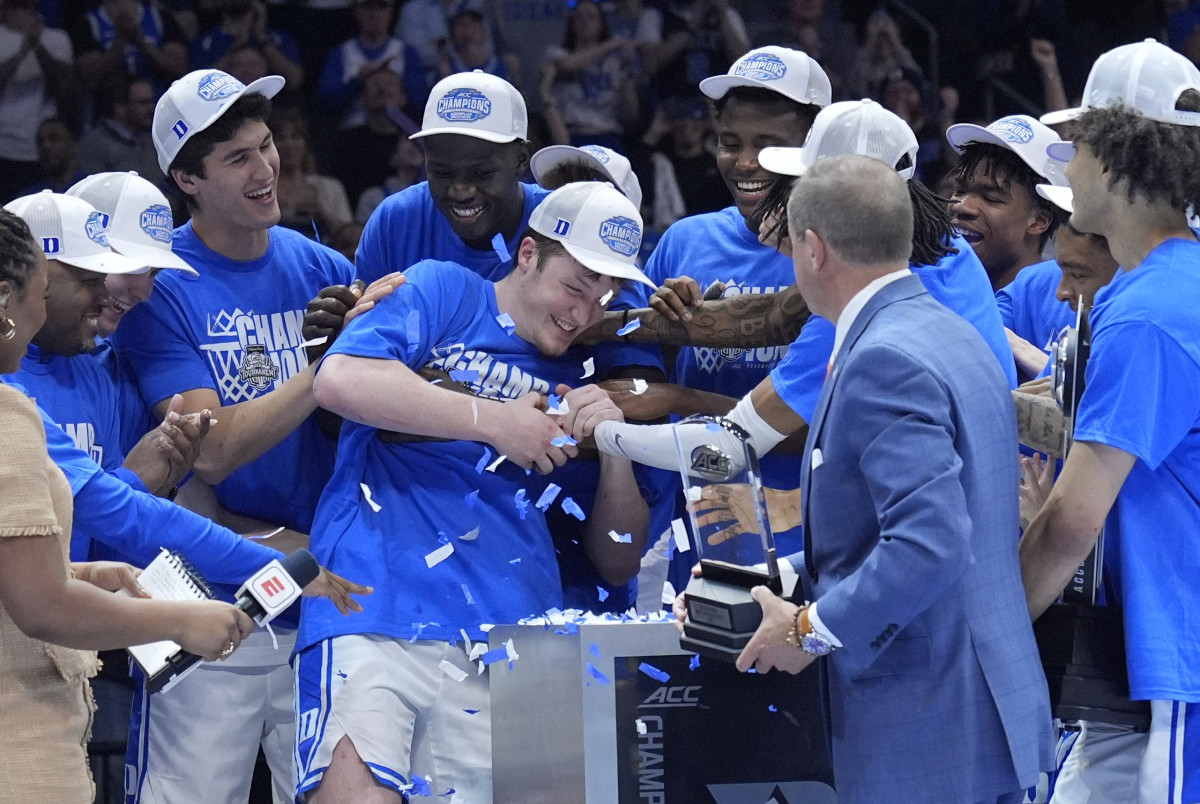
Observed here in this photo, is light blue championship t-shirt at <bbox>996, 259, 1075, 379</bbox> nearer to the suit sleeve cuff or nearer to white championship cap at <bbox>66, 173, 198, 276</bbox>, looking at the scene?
the suit sleeve cuff

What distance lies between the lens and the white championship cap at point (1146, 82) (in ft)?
9.67

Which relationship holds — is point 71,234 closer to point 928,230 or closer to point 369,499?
point 369,499

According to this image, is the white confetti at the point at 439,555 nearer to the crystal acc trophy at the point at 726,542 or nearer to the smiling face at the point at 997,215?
the crystal acc trophy at the point at 726,542

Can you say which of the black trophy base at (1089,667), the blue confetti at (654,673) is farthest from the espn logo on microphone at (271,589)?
the black trophy base at (1089,667)

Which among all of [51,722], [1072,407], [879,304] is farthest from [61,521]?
[1072,407]

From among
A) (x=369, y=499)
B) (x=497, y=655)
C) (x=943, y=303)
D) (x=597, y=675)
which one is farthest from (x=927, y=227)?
(x=369, y=499)

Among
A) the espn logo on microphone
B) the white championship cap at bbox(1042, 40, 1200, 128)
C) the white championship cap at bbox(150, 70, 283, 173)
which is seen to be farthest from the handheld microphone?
the white championship cap at bbox(1042, 40, 1200, 128)

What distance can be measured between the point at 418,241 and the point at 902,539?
2172 mm

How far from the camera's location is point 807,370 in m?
3.23

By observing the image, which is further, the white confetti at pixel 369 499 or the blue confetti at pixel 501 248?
the blue confetti at pixel 501 248

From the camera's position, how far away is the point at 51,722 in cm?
256

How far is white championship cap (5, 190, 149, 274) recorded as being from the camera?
11.8 feet

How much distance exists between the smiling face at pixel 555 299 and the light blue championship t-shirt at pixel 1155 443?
1250 mm

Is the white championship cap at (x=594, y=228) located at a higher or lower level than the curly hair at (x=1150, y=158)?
lower
